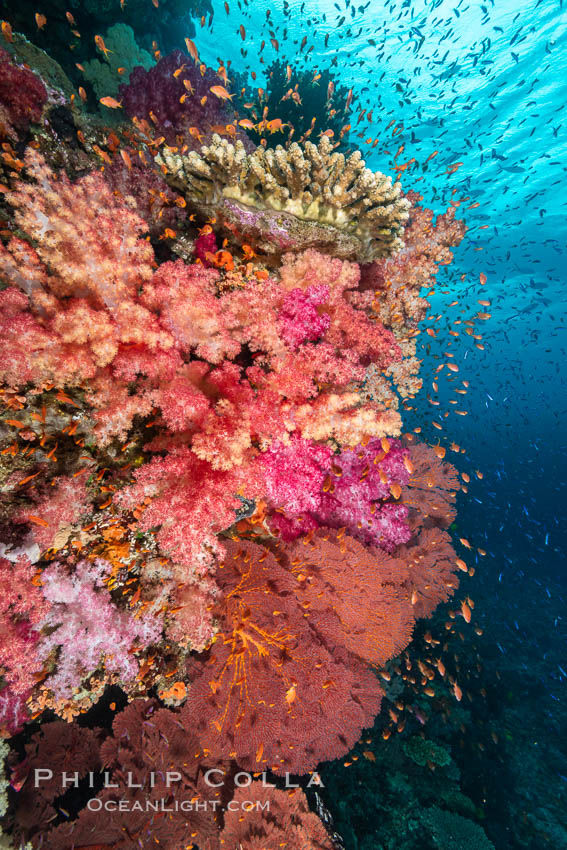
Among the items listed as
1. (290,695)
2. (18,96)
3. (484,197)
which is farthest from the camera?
(484,197)

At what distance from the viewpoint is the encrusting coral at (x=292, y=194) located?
3.90 meters

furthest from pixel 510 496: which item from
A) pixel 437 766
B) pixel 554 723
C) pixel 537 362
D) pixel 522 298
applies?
pixel 537 362

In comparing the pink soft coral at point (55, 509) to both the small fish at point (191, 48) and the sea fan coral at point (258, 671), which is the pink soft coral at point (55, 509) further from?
the small fish at point (191, 48)

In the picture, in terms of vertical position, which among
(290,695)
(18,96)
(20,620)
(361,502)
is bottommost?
(290,695)

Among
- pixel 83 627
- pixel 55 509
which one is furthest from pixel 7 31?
pixel 83 627

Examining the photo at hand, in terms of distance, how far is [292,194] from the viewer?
404cm

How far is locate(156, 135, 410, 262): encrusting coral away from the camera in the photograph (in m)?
3.90

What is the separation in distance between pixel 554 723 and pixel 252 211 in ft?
53.2

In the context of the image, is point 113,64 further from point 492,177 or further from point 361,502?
point 492,177

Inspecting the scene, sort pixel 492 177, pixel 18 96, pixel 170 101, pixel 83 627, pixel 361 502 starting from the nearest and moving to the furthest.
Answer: pixel 83 627 < pixel 18 96 < pixel 361 502 < pixel 170 101 < pixel 492 177

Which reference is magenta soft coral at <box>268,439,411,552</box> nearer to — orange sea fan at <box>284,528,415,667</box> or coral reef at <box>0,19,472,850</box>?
coral reef at <box>0,19,472,850</box>

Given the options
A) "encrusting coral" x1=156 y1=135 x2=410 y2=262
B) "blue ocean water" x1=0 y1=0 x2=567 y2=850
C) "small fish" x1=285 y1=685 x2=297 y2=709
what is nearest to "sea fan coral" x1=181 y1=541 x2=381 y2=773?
"small fish" x1=285 y1=685 x2=297 y2=709

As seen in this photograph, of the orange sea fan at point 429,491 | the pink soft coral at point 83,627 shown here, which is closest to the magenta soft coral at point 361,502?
the orange sea fan at point 429,491

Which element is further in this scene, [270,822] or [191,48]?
[191,48]
